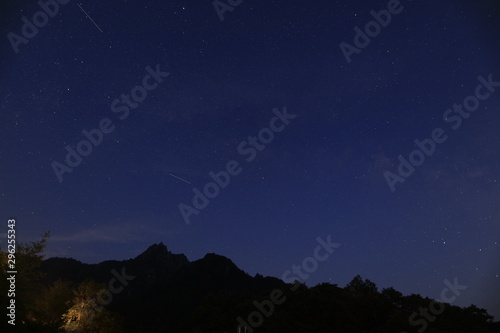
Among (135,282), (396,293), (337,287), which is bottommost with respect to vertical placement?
(396,293)

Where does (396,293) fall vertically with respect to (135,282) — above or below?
below

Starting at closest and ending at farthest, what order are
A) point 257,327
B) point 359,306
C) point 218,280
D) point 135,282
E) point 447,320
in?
point 257,327 → point 447,320 → point 359,306 → point 218,280 → point 135,282

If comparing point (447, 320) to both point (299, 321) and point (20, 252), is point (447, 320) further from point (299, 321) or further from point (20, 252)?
point (20, 252)

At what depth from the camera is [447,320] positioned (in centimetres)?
3909

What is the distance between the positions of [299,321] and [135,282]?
91.4 m

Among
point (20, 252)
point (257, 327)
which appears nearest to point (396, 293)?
point (257, 327)

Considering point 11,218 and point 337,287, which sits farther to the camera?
point 337,287

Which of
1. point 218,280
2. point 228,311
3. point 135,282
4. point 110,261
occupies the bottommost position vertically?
point 228,311

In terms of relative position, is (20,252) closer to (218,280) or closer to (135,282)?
(218,280)

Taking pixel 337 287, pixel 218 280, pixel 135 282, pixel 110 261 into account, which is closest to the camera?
pixel 337 287

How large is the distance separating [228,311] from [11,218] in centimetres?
2482

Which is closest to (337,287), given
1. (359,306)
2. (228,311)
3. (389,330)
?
(359,306)

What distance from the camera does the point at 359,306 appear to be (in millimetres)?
42719

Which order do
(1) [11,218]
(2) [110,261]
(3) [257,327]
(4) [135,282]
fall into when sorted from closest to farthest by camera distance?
(1) [11,218] < (3) [257,327] < (4) [135,282] < (2) [110,261]
